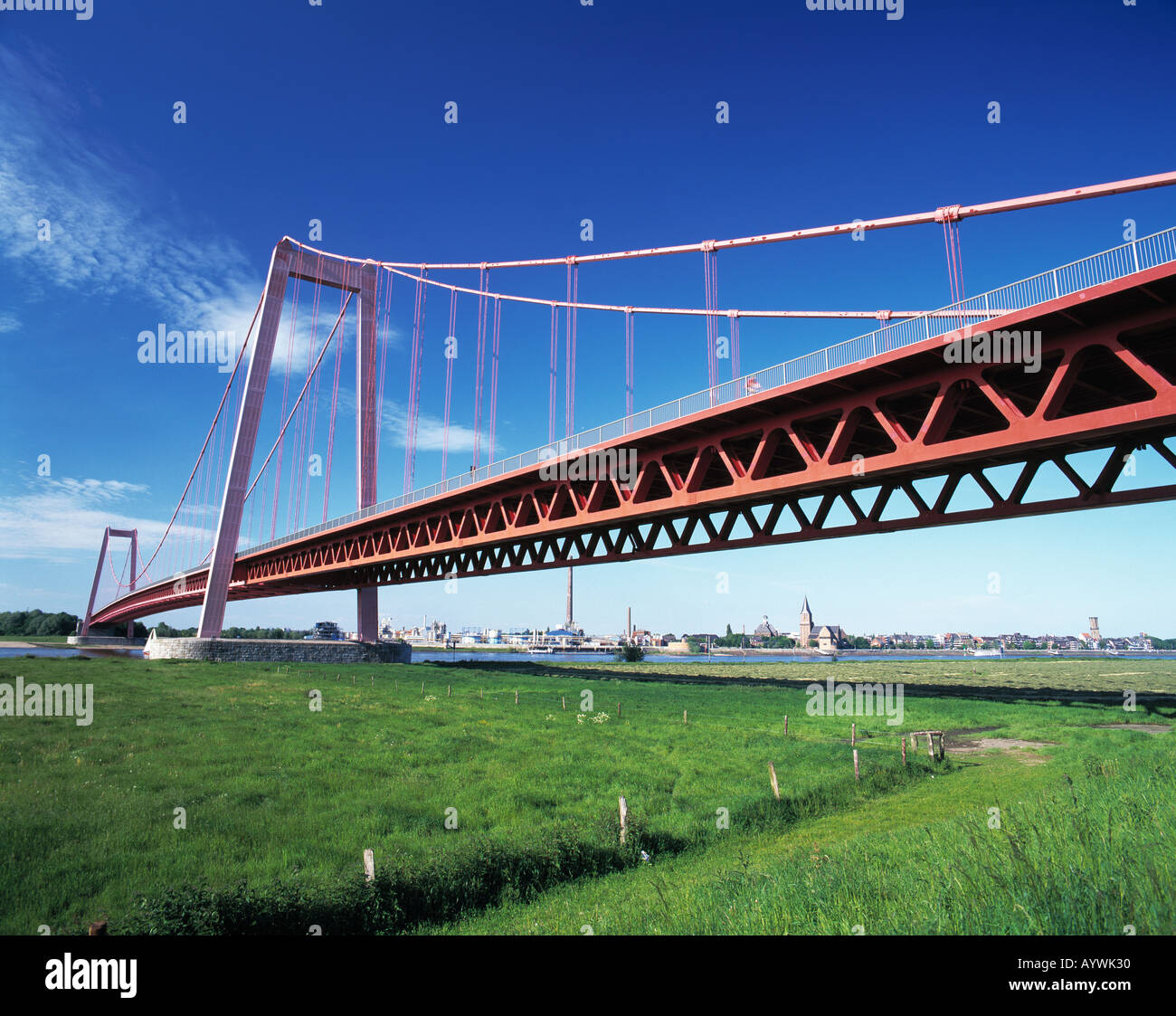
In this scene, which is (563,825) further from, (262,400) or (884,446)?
(262,400)

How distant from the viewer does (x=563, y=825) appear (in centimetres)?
1250

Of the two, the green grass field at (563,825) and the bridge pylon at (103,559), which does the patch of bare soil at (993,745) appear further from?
the bridge pylon at (103,559)

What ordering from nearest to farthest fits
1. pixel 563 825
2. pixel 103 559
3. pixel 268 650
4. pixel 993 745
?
pixel 563 825, pixel 993 745, pixel 268 650, pixel 103 559

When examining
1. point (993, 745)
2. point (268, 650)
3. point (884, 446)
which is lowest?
point (993, 745)

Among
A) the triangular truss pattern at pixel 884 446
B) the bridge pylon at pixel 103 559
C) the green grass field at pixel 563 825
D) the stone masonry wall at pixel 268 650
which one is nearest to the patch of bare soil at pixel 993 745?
the green grass field at pixel 563 825

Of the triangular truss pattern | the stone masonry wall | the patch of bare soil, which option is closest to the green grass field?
the patch of bare soil

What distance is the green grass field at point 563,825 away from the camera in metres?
6.82

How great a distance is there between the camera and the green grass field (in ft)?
22.4

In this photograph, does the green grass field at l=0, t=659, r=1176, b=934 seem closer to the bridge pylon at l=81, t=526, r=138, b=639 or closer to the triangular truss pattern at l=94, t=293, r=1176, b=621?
the triangular truss pattern at l=94, t=293, r=1176, b=621

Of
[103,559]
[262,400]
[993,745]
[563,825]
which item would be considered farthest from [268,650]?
[103,559]

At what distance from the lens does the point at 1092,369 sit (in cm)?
1734
